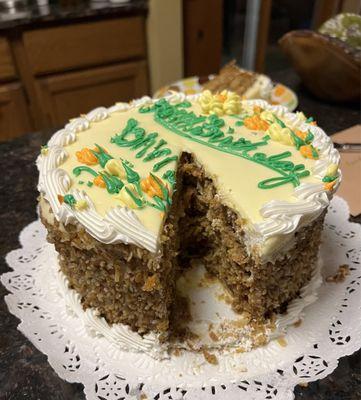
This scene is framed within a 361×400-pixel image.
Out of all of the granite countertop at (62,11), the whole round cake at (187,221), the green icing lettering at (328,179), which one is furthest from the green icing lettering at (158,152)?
the granite countertop at (62,11)

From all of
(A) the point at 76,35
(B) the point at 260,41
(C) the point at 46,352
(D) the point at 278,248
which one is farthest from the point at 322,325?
(B) the point at 260,41

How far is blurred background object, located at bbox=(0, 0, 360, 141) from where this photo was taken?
3.11 meters

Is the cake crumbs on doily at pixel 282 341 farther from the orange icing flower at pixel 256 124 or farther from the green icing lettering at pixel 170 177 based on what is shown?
→ the orange icing flower at pixel 256 124

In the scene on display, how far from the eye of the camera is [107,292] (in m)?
Result: 1.36

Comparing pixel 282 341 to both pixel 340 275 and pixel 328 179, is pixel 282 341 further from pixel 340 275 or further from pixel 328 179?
pixel 328 179

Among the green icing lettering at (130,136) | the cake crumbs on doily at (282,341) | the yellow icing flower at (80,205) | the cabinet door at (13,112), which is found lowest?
the cabinet door at (13,112)

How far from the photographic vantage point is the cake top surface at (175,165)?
1.27 m

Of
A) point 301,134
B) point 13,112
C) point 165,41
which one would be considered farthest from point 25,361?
point 165,41

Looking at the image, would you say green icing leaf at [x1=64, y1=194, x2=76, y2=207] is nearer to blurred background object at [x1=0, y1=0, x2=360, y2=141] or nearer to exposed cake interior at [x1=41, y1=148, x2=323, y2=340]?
exposed cake interior at [x1=41, y1=148, x2=323, y2=340]

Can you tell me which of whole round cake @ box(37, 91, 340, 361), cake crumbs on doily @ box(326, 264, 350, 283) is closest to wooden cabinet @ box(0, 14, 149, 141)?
whole round cake @ box(37, 91, 340, 361)

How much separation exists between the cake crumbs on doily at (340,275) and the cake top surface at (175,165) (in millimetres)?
344

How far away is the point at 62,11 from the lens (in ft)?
10.2

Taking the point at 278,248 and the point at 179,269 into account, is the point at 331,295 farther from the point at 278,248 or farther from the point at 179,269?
the point at 179,269

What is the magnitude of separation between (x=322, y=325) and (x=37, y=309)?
0.97 meters
